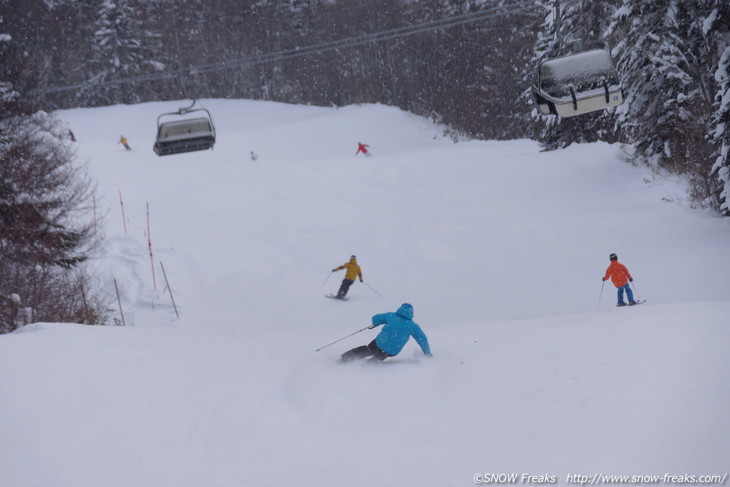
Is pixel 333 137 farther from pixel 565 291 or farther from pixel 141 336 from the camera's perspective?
pixel 141 336

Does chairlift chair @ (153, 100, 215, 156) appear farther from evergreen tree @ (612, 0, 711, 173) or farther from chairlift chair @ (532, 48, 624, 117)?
evergreen tree @ (612, 0, 711, 173)

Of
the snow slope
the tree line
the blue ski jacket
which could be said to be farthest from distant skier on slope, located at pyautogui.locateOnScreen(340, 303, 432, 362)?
the tree line

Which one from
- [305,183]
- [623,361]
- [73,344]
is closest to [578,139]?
[305,183]

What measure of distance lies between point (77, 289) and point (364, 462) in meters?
12.5

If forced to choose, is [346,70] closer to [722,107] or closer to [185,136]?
[185,136]

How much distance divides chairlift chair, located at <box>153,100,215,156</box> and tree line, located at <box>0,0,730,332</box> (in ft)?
5.12

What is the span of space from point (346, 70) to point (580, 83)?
44243 millimetres

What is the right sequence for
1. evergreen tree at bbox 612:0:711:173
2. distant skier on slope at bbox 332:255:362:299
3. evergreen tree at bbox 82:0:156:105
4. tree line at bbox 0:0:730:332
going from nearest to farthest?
distant skier on slope at bbox 332:255:362:299
tree line at bbox 0:0:730:332
evergreen tree at bbox 612:0:711:173
evergreen tree at bbox 82:0:156:105

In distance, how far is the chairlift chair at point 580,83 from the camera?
11.0 metres

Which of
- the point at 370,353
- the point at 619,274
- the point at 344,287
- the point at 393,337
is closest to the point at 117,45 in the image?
the point at 344,287

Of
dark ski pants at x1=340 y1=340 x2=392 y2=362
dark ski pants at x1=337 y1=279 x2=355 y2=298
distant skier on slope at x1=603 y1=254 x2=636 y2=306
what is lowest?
dark ski pants at x1=337 y1=279 x2=355 y2=298

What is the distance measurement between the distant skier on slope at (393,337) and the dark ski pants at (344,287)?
7527mm

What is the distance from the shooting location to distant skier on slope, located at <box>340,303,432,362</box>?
875 centimetres

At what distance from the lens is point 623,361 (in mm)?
7828
